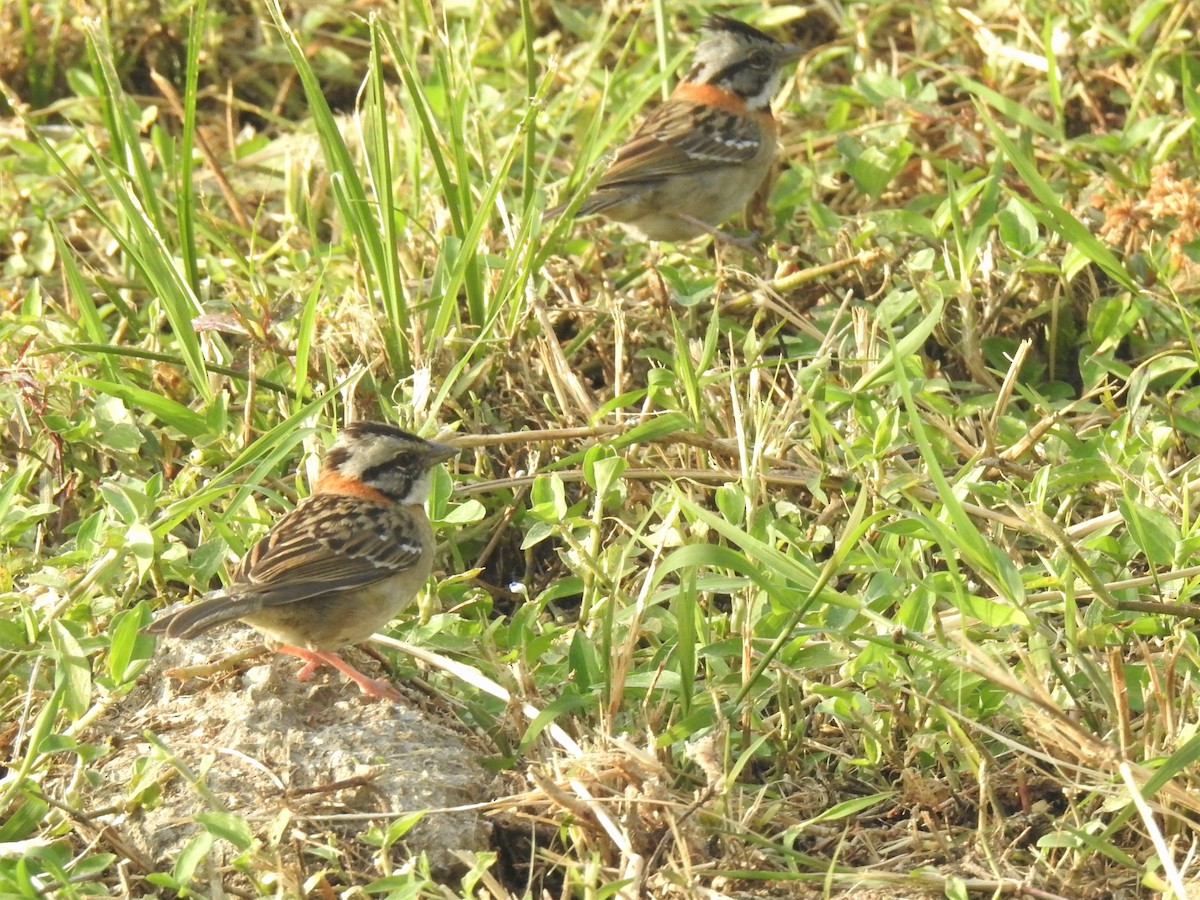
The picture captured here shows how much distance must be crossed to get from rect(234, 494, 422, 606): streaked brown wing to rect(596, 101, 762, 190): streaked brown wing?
2.22m

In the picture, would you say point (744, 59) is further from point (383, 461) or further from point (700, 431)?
point (383, 461)

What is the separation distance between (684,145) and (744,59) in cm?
49

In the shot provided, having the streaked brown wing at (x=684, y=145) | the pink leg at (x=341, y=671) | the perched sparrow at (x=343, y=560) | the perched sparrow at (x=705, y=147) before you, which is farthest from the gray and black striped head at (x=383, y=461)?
the streaked brown wing at (x=684, y=145)

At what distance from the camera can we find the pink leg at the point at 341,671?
3.93 metres

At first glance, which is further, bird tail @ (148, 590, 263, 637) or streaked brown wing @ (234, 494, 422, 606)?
streaked brown wing @ (234, 494, 422, 606)

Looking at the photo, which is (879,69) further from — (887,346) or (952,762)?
(952,762)

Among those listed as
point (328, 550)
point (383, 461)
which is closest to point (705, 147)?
point (383, 461)

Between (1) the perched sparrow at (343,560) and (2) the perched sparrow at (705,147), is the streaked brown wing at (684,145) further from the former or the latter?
(1) the perched sparrow at (343,560)

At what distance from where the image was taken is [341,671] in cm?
400

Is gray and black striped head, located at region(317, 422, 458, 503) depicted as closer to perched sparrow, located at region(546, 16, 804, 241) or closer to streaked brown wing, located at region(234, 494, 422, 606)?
streaked brown wing, located at region(234, 494, 422, 606)

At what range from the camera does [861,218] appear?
18.8 feet

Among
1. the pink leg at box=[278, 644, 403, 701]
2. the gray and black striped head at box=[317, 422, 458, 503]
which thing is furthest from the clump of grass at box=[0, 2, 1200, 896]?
the pink leg at box=[278, 644, 403, 701]

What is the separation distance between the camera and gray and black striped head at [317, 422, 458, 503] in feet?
14.6

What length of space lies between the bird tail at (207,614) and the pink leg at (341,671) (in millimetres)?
186
